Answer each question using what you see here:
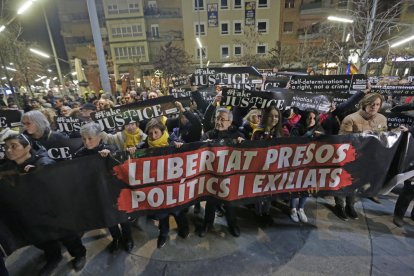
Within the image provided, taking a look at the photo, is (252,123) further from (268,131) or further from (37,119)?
(37,119)

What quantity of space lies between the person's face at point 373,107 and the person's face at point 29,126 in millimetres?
5234

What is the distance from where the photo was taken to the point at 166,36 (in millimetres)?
36781

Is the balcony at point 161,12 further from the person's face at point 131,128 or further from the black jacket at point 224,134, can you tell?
the black jacket at point 224,134

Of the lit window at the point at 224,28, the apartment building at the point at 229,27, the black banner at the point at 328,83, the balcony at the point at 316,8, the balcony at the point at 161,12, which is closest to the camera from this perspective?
the black banner at the point at 328,83

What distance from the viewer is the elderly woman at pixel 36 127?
3.55 metres

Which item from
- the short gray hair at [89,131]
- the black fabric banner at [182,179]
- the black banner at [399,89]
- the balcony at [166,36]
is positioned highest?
the balcony at [166,36]

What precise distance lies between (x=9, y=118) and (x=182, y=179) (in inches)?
148

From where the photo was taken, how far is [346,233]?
350 centimetres

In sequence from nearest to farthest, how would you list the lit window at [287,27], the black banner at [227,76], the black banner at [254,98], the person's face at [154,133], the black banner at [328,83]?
1. the person's face at [154,133]
2. the black banner at [254,98]
3. the black banner at [328,83]
4. the black banner at [227,76]
5. the lit window at [287,27]

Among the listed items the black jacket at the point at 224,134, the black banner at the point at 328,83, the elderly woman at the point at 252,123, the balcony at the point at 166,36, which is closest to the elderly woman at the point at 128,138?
the black jacket at the point at 224,134

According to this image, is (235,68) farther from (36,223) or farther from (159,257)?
(36,223)

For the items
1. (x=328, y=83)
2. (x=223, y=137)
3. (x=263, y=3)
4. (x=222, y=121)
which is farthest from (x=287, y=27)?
(x=223, y=137)

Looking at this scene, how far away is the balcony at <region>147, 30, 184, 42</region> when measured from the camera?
3650 cm

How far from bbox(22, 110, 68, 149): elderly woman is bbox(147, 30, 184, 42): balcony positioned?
36114 mm
